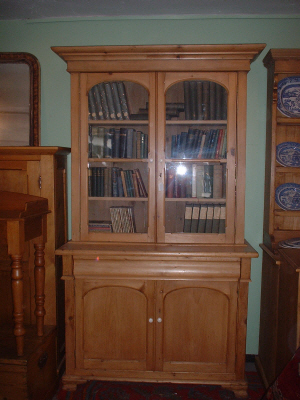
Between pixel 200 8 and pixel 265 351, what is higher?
pixel 200 8

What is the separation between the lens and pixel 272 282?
201 cm

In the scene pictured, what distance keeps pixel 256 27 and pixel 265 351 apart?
2377 millimetres

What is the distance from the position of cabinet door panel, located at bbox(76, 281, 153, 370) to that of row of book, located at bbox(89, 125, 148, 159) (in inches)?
33.5

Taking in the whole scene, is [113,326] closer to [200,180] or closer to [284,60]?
[200,180]

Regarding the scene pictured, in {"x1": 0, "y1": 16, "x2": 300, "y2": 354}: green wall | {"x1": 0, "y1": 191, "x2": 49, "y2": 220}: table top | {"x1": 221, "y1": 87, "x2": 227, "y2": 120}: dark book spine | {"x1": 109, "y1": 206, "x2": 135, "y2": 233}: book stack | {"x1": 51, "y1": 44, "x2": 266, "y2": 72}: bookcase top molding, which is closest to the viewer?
{"x1": 0, "y1": 191, "x2": 49, "y2": 220}: table top

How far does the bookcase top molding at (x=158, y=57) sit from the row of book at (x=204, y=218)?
89 centimetres

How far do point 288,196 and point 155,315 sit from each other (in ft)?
4.06

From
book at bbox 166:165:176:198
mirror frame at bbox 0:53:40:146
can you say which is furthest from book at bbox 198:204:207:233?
mirror frame at bbox 0:53:40:146

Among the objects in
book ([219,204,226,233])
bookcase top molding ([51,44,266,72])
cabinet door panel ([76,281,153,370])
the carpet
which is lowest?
the carpet

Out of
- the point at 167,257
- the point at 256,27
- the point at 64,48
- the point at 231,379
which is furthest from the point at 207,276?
the point at 256,27

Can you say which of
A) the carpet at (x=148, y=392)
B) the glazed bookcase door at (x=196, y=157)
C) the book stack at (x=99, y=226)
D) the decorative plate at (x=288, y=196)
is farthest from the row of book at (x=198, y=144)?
the carpet at (x=148, y=392)

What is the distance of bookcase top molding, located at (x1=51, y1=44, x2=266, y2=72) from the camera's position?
5.93ft

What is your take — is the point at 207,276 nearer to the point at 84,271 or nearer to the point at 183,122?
the point at 84,271

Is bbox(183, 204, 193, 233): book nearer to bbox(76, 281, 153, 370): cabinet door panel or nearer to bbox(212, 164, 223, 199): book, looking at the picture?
bbox(212, 164, 223, 199): book
